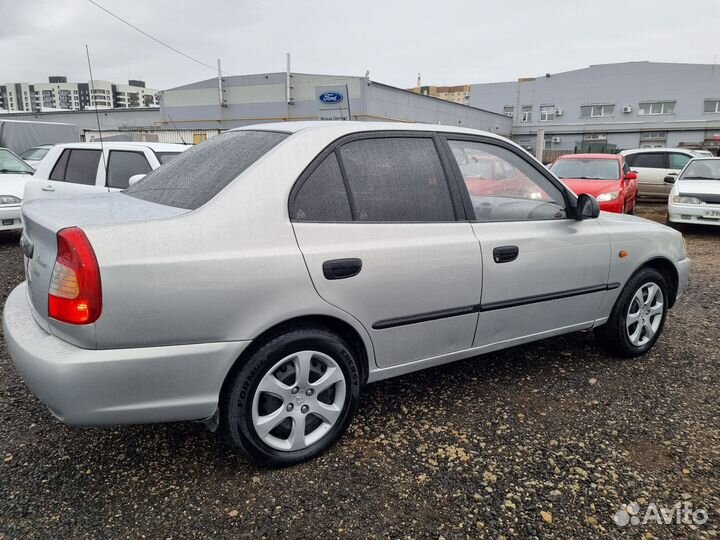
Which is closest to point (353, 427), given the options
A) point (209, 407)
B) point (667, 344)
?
point (209, 407)

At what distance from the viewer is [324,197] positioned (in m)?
2.45

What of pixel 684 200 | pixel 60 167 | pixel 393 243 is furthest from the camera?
pixel 684 200

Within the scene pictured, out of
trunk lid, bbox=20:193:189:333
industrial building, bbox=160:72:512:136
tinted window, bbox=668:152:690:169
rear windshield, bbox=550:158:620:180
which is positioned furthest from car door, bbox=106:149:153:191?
industrial building, bbox=160:72:512:136

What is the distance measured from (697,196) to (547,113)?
122 feet

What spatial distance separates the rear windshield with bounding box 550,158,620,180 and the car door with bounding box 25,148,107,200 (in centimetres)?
822

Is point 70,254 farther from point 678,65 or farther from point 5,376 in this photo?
point 678,65

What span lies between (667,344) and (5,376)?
16.1 feet

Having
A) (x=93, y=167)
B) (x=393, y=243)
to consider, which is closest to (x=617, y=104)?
(x=93, y=167)

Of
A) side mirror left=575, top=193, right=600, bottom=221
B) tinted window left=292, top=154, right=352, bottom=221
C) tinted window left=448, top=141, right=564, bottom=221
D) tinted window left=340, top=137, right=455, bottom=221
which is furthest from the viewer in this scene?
side mirror left=575, top=193, right=600, bottom=221

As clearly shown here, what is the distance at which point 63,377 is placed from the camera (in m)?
1.93

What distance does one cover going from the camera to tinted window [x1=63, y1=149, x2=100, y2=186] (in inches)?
257

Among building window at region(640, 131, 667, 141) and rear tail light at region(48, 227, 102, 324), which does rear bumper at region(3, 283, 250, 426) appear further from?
building window at region(640, 131, 667, 141)

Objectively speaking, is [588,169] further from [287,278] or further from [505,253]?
[287,278]

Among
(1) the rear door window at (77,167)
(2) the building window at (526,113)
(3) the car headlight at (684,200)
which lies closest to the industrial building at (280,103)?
(2) the building window at (526,113)
